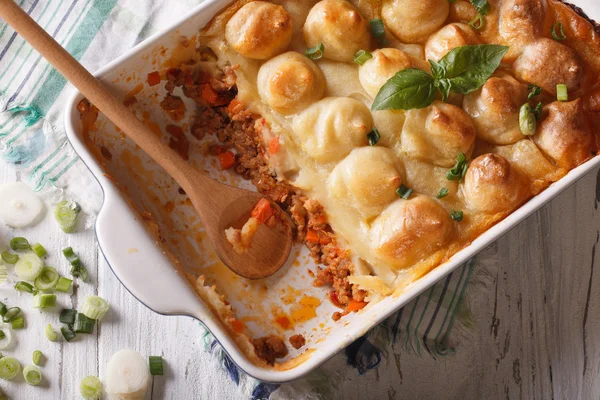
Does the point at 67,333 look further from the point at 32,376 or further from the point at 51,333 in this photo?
the point at 32,376

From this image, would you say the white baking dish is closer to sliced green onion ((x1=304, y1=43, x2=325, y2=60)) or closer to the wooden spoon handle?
the wooden spoon handle

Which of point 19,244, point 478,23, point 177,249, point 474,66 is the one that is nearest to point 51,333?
point 19,244

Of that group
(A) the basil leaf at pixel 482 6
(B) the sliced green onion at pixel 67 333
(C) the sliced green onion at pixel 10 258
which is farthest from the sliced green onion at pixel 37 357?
(A) the basil leaf at pixel 482 6

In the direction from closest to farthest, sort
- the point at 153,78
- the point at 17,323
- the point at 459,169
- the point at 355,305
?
the point at 459,169 → the point at 355,305 → the point at 153,78 → the point at 17,323

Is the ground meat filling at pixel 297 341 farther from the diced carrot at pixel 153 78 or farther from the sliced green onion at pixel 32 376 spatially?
the diced carrot at pixel 153 78

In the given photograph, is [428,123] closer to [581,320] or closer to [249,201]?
[249,201]

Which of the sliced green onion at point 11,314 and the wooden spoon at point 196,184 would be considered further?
the sliced green onion at point 11,314
